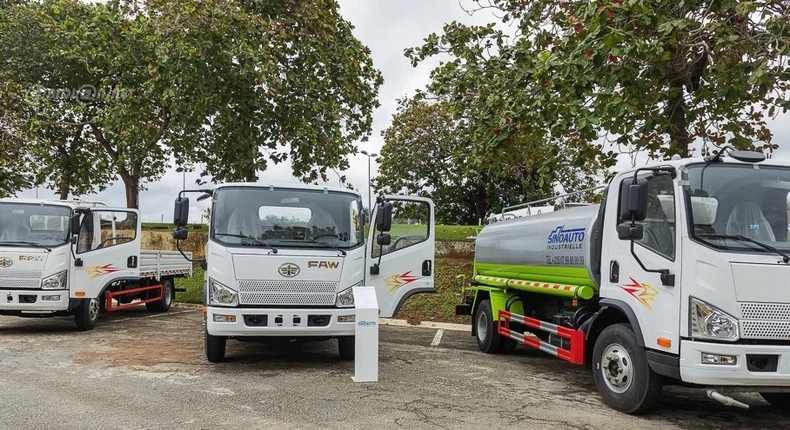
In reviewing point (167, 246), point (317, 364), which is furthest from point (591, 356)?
point (167, 246)

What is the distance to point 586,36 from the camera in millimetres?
8961

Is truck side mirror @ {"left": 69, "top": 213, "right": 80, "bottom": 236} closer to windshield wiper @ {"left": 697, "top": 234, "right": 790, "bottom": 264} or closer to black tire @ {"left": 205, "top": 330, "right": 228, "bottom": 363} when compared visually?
black tire @ {"left": 205, "top": 330, "right": 228, "bottom": 363}

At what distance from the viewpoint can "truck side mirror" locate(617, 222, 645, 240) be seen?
5941 millimetres

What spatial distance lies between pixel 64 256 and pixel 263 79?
5184 millimetres

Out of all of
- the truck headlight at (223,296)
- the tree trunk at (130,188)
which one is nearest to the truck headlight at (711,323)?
the truck headlight at (223,296)

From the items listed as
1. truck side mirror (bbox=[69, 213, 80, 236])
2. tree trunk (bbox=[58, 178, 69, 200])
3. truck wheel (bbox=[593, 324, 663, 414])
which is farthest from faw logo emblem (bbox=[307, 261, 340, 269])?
tree trunk (bbox=[58, 178, 69, 200])

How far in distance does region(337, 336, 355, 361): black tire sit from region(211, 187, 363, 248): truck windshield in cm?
135

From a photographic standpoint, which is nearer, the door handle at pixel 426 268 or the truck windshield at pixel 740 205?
the truck windshield at pixel 740 205

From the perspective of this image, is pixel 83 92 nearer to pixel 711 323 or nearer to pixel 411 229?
pixel 411 229

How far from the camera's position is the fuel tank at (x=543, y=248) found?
7473mm

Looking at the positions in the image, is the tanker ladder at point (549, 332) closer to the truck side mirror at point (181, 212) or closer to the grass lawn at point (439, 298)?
the truck side mirror at point (181, 212)

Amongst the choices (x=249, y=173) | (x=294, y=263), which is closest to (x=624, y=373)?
(x=294, y=263)

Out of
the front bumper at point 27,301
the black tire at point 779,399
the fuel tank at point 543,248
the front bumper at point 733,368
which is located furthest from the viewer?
the front bumper at point 27,301

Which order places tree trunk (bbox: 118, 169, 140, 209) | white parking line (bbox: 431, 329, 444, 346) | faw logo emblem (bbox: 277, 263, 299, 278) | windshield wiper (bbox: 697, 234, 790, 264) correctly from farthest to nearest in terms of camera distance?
1. tree trunk (bbox: 118, 169, 140, 209)
2. white parking line (bbox: 431, 329, 444, 346)
3. faw logo emblem (bbox: 277, 263, 299, 278)
4. windshield wiper (bbox: 697, 234, 790, 264)
